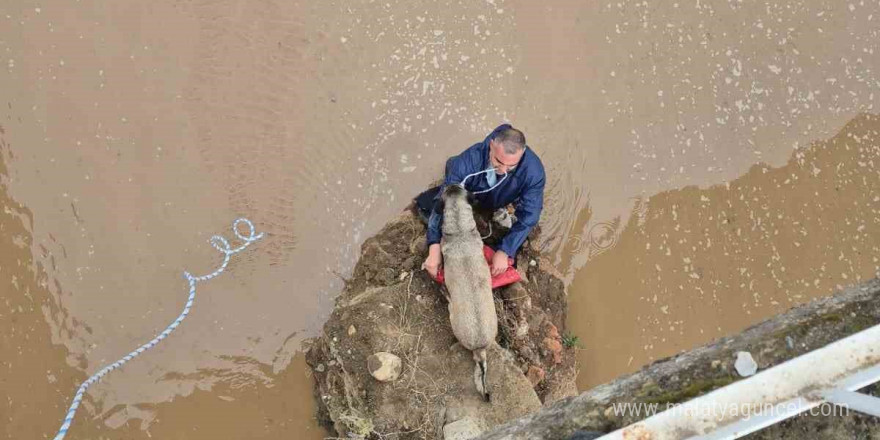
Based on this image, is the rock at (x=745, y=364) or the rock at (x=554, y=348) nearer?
the rock at (x=745, y=364)

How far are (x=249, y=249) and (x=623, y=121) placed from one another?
323cm

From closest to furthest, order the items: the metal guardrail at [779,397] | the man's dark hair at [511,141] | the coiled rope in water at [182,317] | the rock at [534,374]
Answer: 1. the metal guardrail at [779,397]
2. the man's dark hair at [511,141]
3. the rock at [534,374]
4. the coiled rope in water at [182,317]

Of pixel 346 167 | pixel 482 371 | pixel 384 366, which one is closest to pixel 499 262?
pixel 482 371

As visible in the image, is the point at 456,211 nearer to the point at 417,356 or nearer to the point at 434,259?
the point at 434,259

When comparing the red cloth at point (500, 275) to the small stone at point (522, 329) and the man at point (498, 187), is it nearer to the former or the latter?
the man at point (498, 187)

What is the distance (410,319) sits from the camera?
423 cm

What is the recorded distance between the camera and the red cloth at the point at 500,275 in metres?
4.10

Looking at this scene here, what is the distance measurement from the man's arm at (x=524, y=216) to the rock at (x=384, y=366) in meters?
1.05

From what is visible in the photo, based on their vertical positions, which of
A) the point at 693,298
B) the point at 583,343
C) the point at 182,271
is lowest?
the point at 583,343

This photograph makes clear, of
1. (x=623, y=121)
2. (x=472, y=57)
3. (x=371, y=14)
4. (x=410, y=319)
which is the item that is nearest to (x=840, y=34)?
(x=623, y=121)

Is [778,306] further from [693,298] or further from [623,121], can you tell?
[623,121]

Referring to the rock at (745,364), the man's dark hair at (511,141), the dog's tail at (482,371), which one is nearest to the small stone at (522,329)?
the dog's tail at (482,371)

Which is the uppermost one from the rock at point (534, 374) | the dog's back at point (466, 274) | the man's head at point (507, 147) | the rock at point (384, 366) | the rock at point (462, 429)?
the man's head at point (507, 147)

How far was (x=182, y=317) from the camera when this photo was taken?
4523 mm
